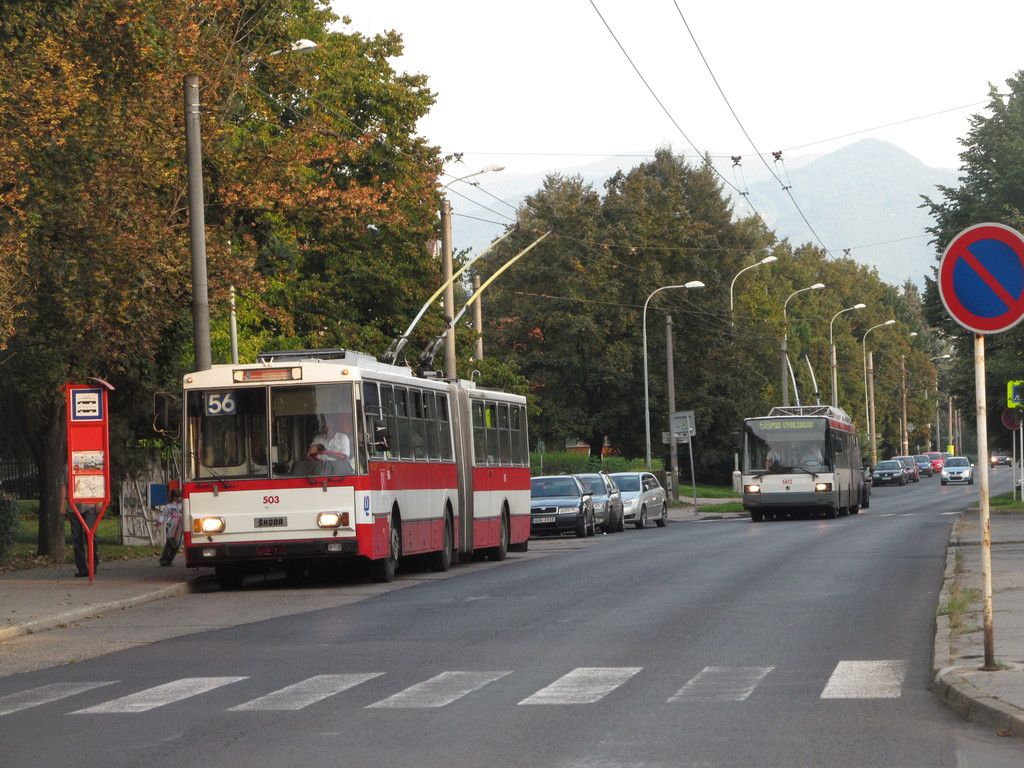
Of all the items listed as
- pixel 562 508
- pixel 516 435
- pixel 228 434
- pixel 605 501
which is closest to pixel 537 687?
pixel 228 434

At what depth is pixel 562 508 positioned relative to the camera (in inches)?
1577

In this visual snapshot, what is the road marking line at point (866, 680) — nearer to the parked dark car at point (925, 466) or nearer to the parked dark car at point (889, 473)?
the parked dark car at point (889, 473)

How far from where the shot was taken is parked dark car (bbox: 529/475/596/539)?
131 feet

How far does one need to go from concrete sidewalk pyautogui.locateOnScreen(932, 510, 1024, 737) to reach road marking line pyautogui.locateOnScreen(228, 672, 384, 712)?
12.8 feet

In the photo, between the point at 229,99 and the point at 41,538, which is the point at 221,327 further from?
the point at 229,99

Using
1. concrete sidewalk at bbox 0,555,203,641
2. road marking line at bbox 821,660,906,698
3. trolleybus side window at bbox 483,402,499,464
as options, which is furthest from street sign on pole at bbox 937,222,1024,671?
trolleybus side window at bbox 483,402,499,464

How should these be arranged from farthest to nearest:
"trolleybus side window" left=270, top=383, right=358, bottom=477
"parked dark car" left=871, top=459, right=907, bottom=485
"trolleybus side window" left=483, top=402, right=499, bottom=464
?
"parked dark car" left=871, top=459, right=907, bottom=485 < "trolleybus side window" left=483, top=402, right=499, bottom=464 < "trolleybus side window" left=270, top=383, right=358, bottom=477

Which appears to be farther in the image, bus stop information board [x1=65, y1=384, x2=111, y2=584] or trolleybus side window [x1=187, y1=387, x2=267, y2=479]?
bus stop information board [x1=65, y1=384, x2=111, y2=584]

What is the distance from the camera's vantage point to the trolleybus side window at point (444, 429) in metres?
26.8

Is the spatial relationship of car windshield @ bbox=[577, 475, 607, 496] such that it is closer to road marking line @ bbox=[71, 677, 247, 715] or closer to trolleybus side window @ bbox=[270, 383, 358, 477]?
trolleybus side window @ bbox=[270, 383, 358, 477]

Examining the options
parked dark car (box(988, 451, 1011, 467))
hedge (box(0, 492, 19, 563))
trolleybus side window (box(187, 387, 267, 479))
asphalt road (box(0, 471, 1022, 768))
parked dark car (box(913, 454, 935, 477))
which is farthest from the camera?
parked dark car (box(988, 451, 1011, 467))

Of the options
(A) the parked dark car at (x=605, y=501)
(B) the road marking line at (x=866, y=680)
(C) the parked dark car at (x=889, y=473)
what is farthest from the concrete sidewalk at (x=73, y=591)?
(C) the parked dark car at (x=889, y=473)

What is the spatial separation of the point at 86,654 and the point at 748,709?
22.4 ft

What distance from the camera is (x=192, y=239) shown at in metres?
24.6
